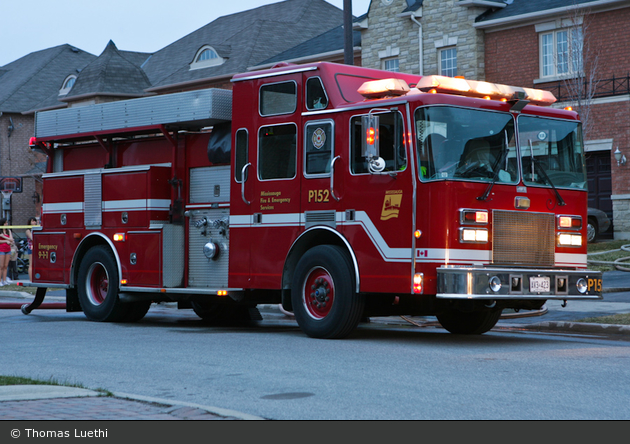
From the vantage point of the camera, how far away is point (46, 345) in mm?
11047

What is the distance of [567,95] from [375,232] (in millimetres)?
21016

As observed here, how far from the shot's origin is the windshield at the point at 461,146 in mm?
10352

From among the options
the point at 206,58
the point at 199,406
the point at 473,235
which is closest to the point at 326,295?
the point at 473,235

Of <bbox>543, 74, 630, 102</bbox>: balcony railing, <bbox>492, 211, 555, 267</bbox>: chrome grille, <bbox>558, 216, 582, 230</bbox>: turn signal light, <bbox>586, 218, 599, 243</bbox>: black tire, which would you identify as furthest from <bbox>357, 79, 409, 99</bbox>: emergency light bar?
<bbox>543, 74, 630, 102</bbox>: balcony railing

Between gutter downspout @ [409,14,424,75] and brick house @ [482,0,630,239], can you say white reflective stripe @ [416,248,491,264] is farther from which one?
gutter downspout @ [409,14,424,75]

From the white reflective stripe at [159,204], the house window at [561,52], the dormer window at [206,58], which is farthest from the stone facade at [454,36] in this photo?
the white reflective stripe at [159,204]

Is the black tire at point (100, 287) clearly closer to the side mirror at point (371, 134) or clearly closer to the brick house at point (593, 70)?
the side mirror at point (371, 134)

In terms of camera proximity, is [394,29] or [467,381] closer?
[467,381]

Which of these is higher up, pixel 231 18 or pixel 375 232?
pixel 231 18

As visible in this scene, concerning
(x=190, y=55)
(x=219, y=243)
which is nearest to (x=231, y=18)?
(x=190, y=55)
